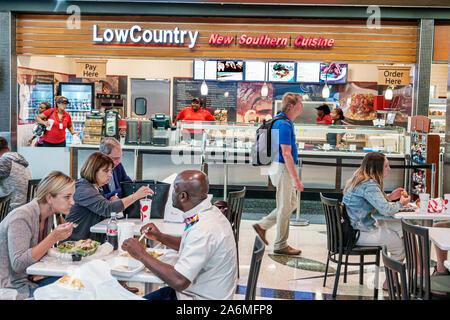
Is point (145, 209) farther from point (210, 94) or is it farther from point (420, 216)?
point (210, 94)

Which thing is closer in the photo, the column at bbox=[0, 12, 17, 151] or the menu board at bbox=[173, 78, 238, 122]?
the column at bbox=[0, 12, 17, 151]

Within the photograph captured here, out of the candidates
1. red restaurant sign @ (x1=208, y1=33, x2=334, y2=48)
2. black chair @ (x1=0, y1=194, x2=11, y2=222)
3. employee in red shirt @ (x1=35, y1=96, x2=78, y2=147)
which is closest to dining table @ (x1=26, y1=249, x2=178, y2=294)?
black chair @ (x1=0, y1=194, x2=11, y2=222)

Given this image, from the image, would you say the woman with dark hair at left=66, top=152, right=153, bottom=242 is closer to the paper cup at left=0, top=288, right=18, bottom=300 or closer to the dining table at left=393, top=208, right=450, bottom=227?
the paper cup at left=0, top=288, right=18, bottom=300

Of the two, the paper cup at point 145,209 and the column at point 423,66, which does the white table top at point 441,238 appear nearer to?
the paper cup at point 145,209

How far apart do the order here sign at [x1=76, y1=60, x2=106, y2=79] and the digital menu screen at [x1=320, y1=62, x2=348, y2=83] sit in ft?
14.3

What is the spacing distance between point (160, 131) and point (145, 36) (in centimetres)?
185

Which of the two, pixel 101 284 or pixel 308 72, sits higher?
pixel 308 72

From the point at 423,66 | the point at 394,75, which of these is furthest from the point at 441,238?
the point at 394,75

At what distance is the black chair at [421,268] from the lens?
338 cm

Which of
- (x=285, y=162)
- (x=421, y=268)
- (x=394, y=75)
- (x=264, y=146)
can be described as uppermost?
(x=394, y=75)

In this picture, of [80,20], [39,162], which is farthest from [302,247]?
[80,20]

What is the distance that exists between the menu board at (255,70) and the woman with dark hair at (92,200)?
6925 millimetres

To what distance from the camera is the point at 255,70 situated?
416 inches

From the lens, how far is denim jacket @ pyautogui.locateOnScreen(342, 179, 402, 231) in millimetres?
4523
